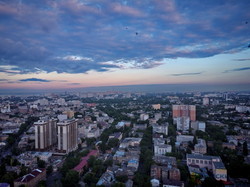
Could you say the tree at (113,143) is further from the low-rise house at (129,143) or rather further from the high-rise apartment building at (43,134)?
the high-rise apartment building at (43,134)

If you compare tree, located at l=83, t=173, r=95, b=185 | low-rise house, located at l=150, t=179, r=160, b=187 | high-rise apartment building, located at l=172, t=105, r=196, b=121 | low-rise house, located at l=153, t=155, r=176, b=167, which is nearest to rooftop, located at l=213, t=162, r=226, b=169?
low-rise house, located at l=153, t=155, r=176, b=167

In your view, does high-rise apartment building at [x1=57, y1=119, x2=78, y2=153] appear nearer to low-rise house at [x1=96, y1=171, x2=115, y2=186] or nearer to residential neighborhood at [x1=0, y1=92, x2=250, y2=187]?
residential neighborhood at [x1=0, y1=92, x2=250, y2=187]

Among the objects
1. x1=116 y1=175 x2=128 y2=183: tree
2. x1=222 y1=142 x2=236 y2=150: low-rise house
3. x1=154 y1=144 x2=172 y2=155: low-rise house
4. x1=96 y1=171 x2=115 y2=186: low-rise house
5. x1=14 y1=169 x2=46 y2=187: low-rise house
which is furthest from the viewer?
x1=222 y1=142 x2=236 y2=150: low-rise house

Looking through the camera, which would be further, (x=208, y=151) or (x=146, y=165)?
(x=208, y=151)

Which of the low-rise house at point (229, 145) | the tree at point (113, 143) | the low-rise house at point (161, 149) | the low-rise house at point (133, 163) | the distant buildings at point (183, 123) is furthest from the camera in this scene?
the distant buildings at point (183, 123)

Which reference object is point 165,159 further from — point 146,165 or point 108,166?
point 108,166

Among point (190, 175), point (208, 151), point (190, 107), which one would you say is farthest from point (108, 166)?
point (190, 107)

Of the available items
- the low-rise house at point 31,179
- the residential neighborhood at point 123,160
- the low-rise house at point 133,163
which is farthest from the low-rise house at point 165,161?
the low-rise house at point 31,179

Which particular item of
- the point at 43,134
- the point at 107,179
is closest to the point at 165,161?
the point at 107,179
